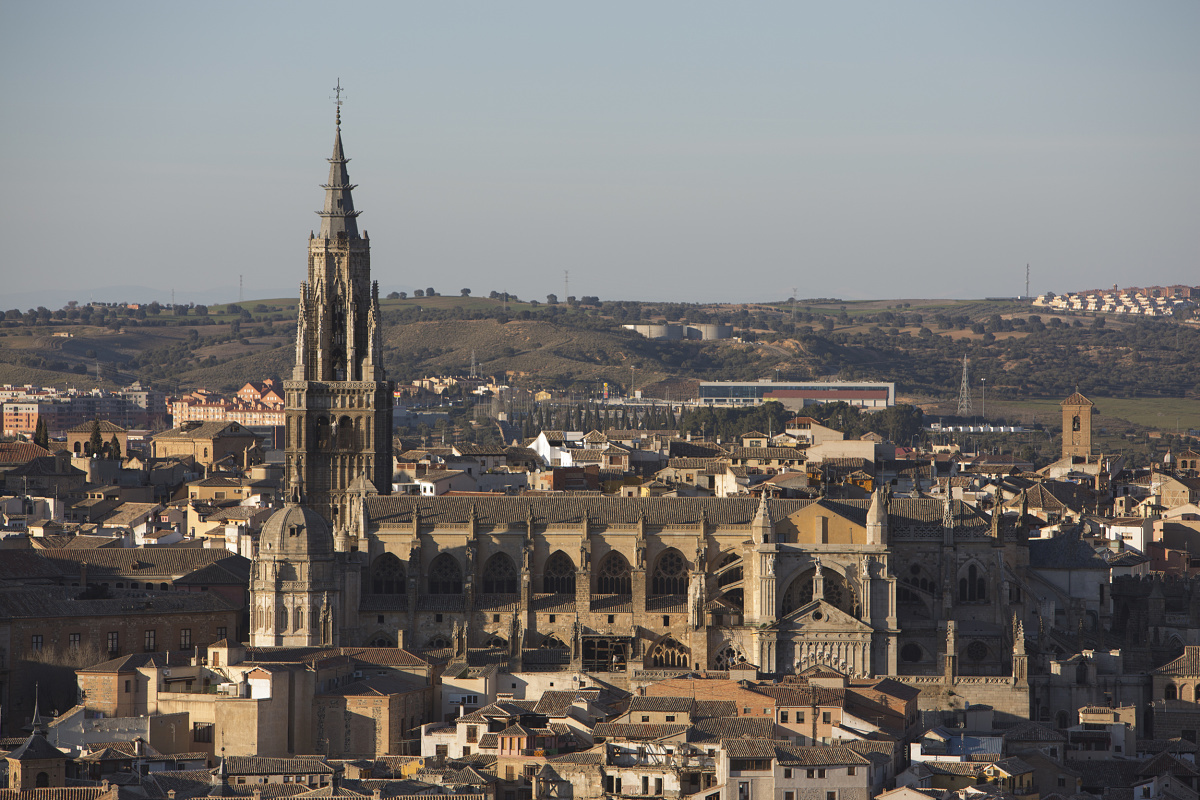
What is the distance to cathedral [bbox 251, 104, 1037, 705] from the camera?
89.1 m

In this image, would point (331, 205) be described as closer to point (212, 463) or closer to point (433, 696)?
point (433, 696)

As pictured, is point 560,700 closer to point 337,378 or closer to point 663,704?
point 663,704

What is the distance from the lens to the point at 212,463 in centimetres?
17475

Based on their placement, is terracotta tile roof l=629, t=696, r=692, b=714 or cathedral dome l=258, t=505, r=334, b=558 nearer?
terracotta tile roof l=629, t=696, r=692, b=714

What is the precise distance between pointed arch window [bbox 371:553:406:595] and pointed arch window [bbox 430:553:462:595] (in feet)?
4.42

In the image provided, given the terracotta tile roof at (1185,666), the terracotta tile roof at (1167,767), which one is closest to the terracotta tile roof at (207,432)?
the terracotta tile roof at (1185,666)

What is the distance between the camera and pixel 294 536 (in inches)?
3585

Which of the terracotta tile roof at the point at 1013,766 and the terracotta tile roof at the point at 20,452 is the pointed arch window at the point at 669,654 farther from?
the terracotta tile roof at the point at 20,452

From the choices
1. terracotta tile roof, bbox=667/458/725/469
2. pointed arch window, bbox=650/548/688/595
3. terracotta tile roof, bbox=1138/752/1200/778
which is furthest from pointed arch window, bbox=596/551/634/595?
terracotta tile roof, bbox=667/458/725/469

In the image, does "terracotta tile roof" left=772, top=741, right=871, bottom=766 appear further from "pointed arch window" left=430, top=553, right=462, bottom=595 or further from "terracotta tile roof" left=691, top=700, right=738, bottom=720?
"pointed arch window" left=430, top=553, right=462, bottom=595

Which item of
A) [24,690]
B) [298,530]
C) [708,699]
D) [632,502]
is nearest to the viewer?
[708,699]

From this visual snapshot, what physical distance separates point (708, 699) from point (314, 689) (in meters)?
13.8

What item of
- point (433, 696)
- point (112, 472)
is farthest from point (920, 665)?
point (112, 472)

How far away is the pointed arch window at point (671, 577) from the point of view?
9544 cm
